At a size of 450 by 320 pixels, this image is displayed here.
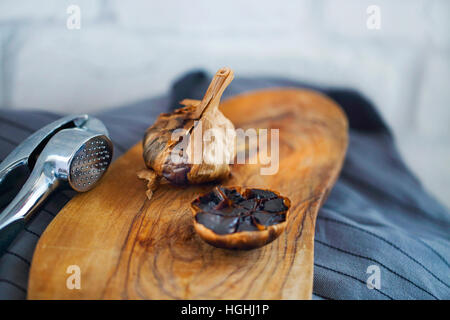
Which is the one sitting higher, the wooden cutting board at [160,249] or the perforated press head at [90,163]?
the perforated press head at [90,163]

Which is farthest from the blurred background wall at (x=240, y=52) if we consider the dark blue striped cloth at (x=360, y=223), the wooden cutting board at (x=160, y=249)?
the wooden cutting board at (x=160, y=249)

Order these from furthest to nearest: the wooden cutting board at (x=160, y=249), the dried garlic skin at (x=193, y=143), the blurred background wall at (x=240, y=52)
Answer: the blurred background wall at (x=240, y=52), the dried garlic skin at (x=193, y=143), the wooden cutting board at (x=160, y=249)

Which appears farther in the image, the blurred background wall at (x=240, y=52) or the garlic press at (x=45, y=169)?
the blurred background wall at (x=240, y=52)

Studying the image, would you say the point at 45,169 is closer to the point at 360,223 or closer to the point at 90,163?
the point at 90,163

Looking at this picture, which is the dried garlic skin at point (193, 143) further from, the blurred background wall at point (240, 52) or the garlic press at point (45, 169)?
the blurred background wall at point (240, 52)

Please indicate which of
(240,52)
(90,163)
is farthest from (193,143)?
(240,52)

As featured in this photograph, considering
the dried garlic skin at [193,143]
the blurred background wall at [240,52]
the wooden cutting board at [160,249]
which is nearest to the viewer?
the wooden cutting board at [160,249]

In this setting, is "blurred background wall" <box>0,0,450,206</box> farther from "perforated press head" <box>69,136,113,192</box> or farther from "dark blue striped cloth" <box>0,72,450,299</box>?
"perforated press head" <box>69,136,113,192</box>

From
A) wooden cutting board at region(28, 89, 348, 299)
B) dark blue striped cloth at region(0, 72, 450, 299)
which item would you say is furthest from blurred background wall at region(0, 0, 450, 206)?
wooden cutting board at region(28, 89, 348, 299)

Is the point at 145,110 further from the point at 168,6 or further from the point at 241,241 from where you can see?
the point at 241,241
